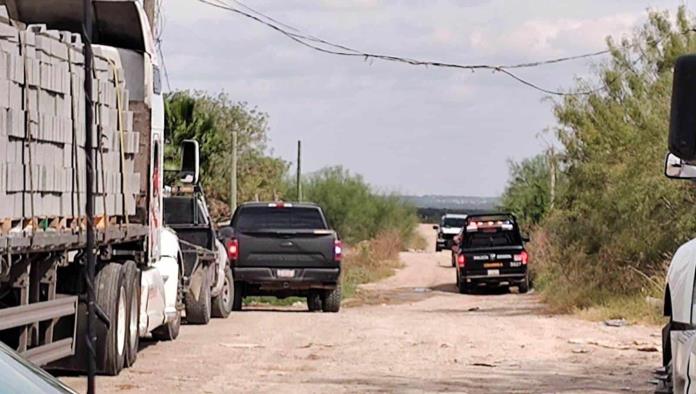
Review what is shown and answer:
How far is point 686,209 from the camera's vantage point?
2370 cm

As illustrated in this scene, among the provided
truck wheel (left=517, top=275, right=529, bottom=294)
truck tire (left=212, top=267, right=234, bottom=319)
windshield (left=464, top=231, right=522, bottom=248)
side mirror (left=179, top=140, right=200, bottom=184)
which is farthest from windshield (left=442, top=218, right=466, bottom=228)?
side mirror (left=179, top=140, right=200, bottom=184)

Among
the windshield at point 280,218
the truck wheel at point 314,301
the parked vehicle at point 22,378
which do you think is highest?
the windshield at point 280,218

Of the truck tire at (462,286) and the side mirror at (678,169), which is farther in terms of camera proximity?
the truck tire at (462,286)

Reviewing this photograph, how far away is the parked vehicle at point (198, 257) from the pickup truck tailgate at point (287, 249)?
1066mm

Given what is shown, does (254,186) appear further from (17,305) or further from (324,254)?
(17,305)

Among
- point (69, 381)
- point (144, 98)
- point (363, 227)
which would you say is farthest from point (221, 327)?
point (363, 227)

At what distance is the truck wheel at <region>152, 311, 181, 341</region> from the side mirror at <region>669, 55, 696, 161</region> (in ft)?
38.1

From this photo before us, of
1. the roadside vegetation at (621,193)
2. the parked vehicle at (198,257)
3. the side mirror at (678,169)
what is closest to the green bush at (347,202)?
the roadside vegetation at (621,193)

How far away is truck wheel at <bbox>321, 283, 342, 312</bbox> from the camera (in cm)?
2564

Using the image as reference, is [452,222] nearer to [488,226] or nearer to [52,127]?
[488,226]

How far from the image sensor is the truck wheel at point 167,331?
17750mm

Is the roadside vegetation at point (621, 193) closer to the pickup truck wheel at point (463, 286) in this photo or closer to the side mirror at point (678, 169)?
the pickup truck wheel at point (463, 286)

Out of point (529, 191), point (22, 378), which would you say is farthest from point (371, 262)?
point (22, 378)

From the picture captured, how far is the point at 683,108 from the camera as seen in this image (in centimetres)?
668
